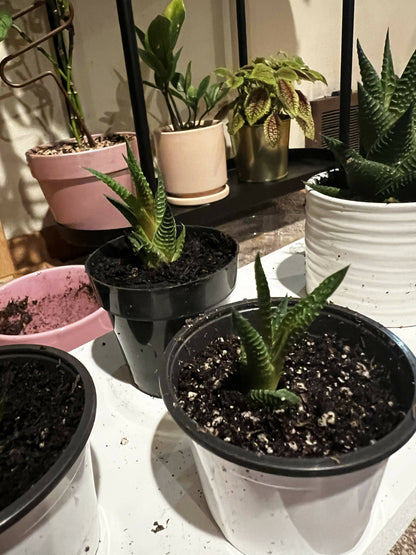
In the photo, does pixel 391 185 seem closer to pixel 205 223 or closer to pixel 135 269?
pixel 135 269

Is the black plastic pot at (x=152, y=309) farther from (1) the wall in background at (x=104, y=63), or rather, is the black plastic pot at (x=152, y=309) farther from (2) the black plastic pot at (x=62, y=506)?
(1) the wall in background at (x=104, y=63)

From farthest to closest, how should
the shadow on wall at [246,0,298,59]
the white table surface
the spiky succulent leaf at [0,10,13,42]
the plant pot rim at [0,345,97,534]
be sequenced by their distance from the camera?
the shadow on wall at [246,0,298,59]
the spiky succulent leaf at [0,10,13,42]
the white table surface
the plant pot rim at [0,345,97,534]

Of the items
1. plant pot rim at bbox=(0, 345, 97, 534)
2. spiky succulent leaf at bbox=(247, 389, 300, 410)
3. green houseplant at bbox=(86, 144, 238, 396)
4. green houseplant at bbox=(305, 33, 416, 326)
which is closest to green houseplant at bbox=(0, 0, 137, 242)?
green houseplant at bbox=(86, 144, 238, 396)

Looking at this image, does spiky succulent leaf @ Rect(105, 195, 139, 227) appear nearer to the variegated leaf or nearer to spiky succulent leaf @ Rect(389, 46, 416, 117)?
spiky succulent leaf @ Rect(389, 46, 416, 117)

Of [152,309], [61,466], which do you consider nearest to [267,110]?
[152,309]

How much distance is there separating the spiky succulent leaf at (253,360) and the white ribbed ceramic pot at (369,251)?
28 centimetres

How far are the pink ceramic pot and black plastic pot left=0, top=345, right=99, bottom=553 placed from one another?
69cm

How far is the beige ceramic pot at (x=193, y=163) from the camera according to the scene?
43.5 inches

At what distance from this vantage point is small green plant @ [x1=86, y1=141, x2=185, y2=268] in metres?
0.55

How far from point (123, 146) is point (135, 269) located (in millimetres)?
529

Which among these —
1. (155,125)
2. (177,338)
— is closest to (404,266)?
(177,338)

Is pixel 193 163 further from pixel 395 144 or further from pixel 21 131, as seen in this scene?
pixel 395 144

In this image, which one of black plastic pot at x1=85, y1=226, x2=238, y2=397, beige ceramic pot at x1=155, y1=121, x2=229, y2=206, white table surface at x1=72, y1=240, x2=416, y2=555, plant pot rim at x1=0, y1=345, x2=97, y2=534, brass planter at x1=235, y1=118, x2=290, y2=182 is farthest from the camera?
brass planter at x1=235, y1=118, x2=290, y2=182

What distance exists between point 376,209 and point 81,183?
2.31 feet
